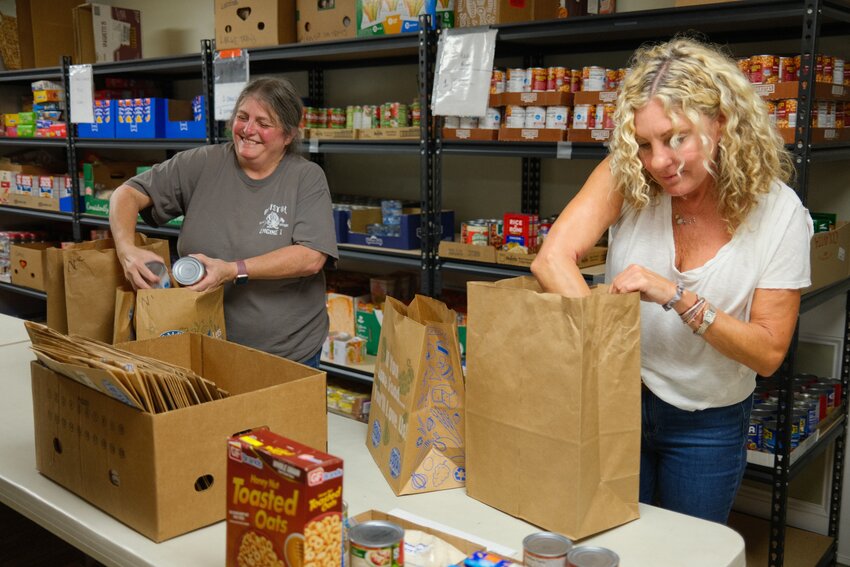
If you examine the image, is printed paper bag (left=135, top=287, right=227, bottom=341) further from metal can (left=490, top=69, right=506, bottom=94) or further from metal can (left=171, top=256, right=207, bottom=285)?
metal can (left=490, top=69, right=506, bottom=94)

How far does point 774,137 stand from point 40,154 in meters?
5.02

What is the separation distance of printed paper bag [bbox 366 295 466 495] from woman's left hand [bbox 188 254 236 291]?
2.15 ft

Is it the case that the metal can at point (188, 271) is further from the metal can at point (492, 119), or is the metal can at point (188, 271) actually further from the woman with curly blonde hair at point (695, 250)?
the metal can at point (492, 119)

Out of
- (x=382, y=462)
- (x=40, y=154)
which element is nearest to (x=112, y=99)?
(x=40, y=154)

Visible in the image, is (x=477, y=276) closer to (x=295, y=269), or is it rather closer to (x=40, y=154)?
(x=295, y=269)

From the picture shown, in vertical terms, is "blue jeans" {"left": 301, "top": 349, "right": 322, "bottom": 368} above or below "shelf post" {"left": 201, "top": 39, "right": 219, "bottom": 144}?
Result: below

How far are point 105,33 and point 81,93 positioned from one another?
44cm

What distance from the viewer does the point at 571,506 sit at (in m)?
1.26

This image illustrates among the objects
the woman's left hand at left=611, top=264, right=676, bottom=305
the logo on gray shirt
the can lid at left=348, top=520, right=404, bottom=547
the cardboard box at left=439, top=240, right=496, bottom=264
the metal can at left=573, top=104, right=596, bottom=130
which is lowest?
the can lid at left=348, top=520, right=404, bottom=547

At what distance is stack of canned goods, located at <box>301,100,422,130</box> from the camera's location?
3277 mm

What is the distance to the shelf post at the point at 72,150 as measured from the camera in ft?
15.0

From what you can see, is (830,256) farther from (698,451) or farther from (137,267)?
(137,267)

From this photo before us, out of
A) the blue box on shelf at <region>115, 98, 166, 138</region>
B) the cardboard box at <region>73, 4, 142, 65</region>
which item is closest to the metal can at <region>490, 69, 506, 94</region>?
the blue box on shelf at <region>115, 98, 166, 138</region>

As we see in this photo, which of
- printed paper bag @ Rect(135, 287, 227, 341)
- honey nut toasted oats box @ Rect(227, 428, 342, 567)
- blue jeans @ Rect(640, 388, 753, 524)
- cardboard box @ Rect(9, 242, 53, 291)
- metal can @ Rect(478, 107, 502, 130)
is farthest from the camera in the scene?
cardboard box @ Rect(9, 242, 53, 291)
